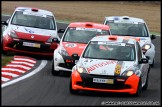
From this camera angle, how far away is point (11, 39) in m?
22.8

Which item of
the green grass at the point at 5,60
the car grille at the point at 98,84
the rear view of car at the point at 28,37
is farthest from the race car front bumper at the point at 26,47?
the car grille at the point at 98,84

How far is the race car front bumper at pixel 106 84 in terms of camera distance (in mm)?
15383

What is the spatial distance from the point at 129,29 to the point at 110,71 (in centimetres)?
902

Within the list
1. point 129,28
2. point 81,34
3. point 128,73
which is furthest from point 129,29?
point 128,73

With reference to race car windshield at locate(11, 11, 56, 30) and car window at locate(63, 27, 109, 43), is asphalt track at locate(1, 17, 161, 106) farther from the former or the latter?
race car windshield at locate(11, 11, 56, 30)

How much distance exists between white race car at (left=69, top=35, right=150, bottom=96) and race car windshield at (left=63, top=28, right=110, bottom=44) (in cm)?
361

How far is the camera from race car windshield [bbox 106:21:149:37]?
24094 millimetres

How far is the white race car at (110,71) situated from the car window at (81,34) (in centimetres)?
362

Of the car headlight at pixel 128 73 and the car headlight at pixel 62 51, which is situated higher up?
the car headlight at pixel 128 73

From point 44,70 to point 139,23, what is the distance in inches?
236

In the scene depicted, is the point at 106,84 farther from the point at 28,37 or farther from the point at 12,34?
the point at 12,34

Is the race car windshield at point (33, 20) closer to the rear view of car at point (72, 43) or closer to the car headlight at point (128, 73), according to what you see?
the rear view of car at point (72, 43)

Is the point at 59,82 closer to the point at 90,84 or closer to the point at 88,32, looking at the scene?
the point at 90,84

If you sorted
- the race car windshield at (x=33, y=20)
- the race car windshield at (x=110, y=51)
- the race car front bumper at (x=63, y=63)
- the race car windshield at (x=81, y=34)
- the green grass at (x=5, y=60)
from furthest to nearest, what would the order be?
the race car windshield at (x=33, y=20) → the race car windshield at (x=81, y=34) → the green grass at (x=5, y=60) → the race car front bumper at (x=63, y=63) → the race car windshield at (x=110, y=51)
